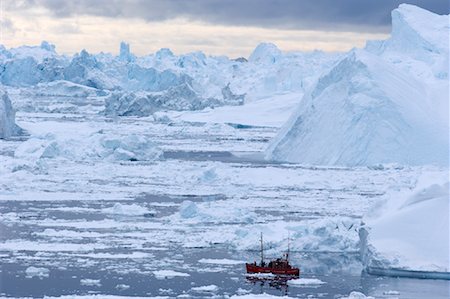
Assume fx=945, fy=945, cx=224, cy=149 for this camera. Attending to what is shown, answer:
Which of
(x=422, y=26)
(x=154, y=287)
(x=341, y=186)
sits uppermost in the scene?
(x=422, y=26)

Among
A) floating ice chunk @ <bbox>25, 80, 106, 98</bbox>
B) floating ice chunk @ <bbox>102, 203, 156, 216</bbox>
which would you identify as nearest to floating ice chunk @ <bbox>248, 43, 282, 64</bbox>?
floating ice chunk @ <bbox>25, 80, 106, 98</bbox>

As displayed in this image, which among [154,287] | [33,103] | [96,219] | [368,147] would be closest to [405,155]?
[368,147]

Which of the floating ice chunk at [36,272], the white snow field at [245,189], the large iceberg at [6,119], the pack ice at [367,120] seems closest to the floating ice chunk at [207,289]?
the white snow field at [245,189]

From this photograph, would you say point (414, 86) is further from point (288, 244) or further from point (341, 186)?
point (288, 244)

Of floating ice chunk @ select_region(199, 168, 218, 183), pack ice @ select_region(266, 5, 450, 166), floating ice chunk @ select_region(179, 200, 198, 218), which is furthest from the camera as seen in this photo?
pack ice @ select_region(266, 5, 450, 166)

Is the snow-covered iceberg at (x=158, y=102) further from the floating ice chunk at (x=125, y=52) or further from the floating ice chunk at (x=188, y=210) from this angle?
the floating ice chunk at (x=188, y=210)

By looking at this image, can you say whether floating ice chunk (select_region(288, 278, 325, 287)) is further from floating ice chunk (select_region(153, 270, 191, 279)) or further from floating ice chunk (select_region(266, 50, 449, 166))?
floating ice chunk (select_region(266, 50, 449, 166))
